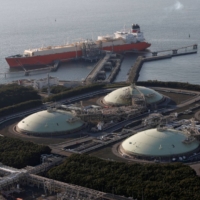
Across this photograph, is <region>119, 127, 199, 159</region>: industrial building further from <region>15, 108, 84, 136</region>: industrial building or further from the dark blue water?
the dark blue water

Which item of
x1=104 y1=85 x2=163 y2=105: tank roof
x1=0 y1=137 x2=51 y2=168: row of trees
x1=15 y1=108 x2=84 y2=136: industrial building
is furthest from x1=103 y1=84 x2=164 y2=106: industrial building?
x1=0 y1=137 x2=51 y2=168: row of trees

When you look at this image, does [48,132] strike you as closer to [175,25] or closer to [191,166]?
[191,166]

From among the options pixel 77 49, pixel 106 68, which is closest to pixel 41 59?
pixel 77 49

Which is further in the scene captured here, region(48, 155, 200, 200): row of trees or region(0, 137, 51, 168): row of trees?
region(0, 137, 51, 168): row of trees

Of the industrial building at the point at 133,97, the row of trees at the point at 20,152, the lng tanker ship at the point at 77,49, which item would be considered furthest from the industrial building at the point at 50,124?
the lng tanker ship at the point at 77,49

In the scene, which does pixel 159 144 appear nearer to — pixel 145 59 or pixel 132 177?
pixel 132 177

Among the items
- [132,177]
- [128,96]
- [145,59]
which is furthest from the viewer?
[145,59]

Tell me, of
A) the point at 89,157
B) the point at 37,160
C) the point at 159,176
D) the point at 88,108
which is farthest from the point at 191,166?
the point at 88,108
